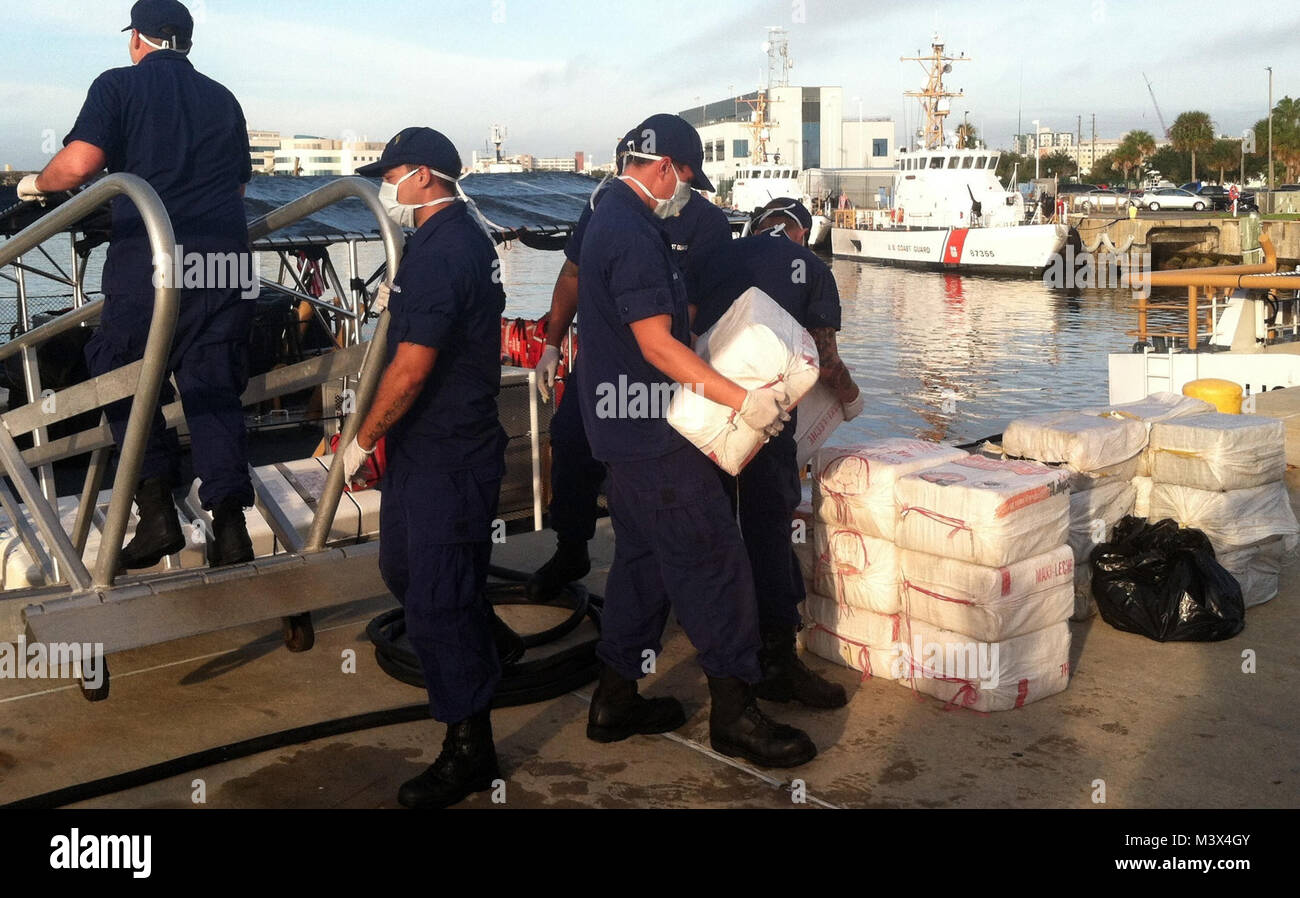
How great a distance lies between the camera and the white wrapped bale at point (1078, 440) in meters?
4.88

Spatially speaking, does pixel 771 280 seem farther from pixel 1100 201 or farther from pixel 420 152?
pixel 1100 201

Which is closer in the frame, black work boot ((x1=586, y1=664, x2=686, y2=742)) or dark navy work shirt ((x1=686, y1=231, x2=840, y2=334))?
black work boot ((x1=586, y1=664, x2=686, y2=742))

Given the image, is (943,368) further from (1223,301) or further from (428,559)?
(428,559)

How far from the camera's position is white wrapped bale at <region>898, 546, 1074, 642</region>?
3951mm

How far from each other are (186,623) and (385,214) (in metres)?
1.33

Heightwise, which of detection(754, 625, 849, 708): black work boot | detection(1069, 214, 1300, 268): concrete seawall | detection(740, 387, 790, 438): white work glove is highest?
detection(1069, 214, 1300, 268): concrete seawall

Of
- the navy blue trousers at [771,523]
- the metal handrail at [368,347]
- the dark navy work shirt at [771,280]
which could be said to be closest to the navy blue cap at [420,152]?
the metal handrail at [368,347]

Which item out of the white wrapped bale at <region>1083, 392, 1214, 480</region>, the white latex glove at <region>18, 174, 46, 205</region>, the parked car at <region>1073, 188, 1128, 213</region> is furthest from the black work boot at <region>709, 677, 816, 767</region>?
the parked car at <region>1073, 188, 1128, 213</region>

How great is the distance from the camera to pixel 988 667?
396cm

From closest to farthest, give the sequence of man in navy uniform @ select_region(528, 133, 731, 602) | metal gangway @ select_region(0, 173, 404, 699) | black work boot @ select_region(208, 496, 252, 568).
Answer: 1. metal gangway @ select_region(0, 173, 404, 699)
2. black work boot @ select_region(208, 496, 252, 568)
3. man in navy uniform @ select_region(528, 133, 731, 602)

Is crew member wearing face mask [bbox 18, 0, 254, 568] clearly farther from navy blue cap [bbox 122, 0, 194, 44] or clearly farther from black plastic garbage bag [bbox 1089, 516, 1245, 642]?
black plastic garbage bag [bbox 1089, 516, 1245, 642]

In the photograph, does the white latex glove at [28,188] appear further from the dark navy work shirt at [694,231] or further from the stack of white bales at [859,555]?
the stack of white bales at [859,555]

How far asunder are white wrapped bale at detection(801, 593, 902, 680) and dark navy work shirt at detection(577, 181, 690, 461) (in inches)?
47.9

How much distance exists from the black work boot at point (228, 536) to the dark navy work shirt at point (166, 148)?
0.74m
